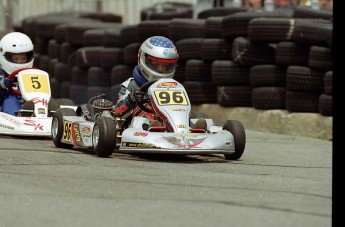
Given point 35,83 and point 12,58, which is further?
point 12,58

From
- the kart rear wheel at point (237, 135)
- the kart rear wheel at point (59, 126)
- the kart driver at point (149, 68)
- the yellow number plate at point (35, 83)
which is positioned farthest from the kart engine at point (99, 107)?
the yellow number plate at point (35, 83)

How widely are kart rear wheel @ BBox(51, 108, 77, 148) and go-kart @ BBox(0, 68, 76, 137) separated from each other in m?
0.39

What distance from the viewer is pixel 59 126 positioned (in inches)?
408

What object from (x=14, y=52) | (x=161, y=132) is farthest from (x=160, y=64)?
(x=14, y=52)

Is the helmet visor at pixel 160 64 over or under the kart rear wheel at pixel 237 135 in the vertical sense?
over

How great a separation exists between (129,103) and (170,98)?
1.72ft

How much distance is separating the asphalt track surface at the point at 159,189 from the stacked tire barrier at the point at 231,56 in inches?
81.1

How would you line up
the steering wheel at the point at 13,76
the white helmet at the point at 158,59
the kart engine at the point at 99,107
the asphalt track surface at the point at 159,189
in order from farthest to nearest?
the steering wheel at the point at 13,76 < the kart engine at the point at 99,107 < the white helmet at the point at 158,59 < the asphalt track surface at the point at 159,189

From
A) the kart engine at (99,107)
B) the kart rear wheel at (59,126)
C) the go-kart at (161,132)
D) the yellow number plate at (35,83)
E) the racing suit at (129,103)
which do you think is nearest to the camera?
the go-kart at (161,132)

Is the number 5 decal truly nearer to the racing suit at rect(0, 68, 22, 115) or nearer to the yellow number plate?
the yellow number plate

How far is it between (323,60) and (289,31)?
0.76 meters

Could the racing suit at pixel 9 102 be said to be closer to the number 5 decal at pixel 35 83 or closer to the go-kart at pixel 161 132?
the number 5 decal at pixel 35 83

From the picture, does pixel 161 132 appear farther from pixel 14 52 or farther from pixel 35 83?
pixel 14 52

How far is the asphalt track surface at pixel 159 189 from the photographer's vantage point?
247 inches
